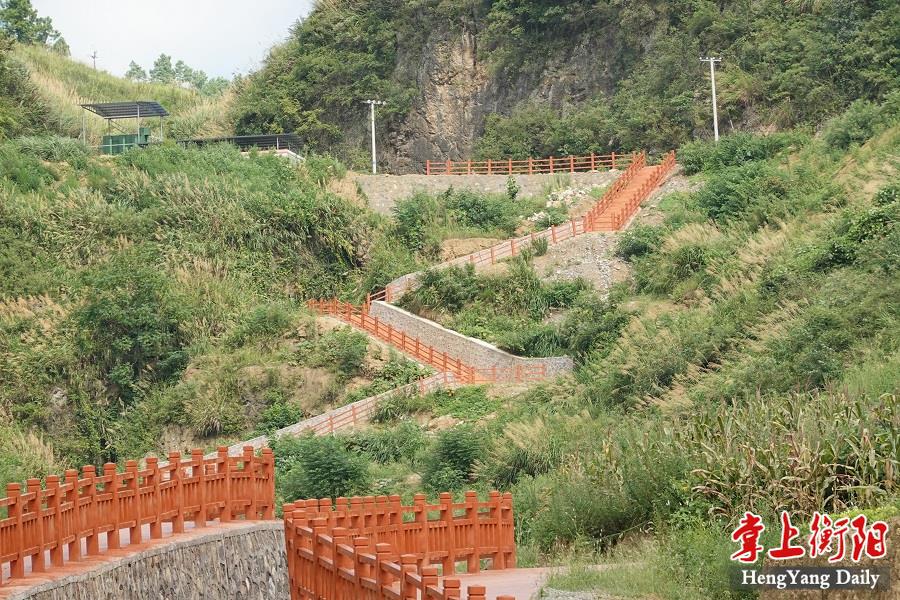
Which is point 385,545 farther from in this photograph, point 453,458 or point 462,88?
point 462,88

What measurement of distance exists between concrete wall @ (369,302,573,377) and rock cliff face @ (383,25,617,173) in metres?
17.1

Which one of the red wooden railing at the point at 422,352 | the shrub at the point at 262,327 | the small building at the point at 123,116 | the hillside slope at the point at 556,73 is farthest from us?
the small building at the point at 123,116

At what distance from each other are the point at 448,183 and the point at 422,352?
1302 cm

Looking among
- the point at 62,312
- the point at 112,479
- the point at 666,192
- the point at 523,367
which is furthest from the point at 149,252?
the point at 112,479

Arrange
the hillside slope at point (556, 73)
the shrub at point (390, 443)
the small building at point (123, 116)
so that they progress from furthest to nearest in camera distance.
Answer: the small building at point (123, 116) < the hillside slope at point (556, 73) < the shrub at point (390, 443)

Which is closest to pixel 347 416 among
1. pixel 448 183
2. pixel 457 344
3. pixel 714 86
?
pixel 457 344

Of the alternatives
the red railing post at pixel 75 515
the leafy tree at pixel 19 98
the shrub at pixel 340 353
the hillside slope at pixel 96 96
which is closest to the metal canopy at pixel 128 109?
the hillside slope at pixel 96 96

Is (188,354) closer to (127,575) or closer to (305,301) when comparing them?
(305,301)

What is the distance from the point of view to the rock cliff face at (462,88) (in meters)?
58.5

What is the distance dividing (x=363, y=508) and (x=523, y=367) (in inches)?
824

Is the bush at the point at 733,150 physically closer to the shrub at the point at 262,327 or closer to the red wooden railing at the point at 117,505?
the shrub at the point at 262,327

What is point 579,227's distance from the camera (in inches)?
1877

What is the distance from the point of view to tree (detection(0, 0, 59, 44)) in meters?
83.8

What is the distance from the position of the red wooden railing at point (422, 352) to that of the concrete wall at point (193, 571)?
17.7 meters
